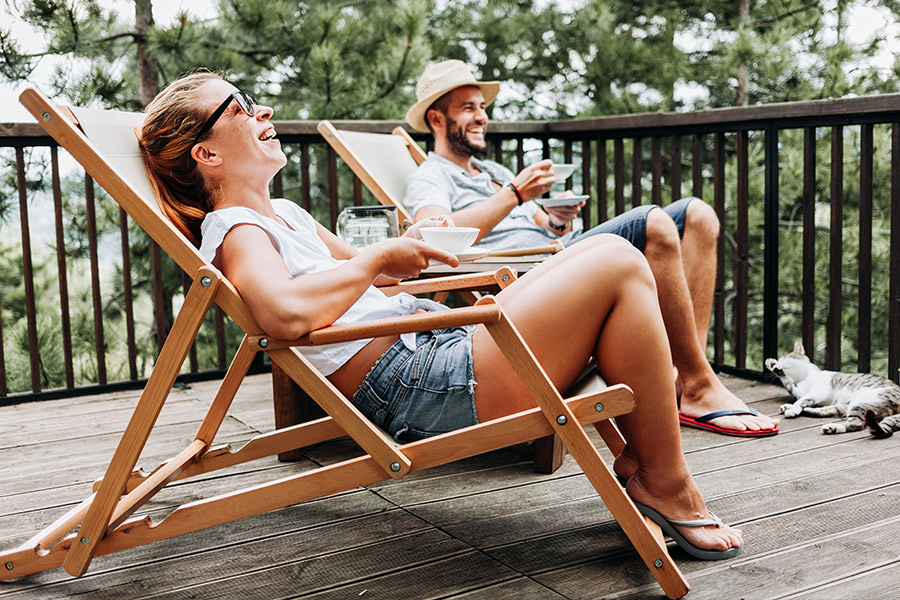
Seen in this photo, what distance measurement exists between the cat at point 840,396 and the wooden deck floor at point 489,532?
7cm

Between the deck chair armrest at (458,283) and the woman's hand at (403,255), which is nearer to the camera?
the woman's hand at (403,255)

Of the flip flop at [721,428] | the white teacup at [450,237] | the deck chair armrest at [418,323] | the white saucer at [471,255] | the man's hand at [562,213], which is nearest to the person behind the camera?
the deck chair armrest at [418,323]

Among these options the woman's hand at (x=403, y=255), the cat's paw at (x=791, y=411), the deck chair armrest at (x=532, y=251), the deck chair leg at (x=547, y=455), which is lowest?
the cat's paw at (x=791, y=411)

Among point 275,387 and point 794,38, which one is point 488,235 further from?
point 794,38

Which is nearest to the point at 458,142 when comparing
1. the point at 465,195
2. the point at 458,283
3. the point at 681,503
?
the point at 465,195

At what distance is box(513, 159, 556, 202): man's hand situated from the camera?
9.12 ft

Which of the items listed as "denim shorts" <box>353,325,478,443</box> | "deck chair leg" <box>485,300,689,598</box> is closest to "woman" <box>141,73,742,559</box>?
"denim shorts" <box>353,325,478,443</box>

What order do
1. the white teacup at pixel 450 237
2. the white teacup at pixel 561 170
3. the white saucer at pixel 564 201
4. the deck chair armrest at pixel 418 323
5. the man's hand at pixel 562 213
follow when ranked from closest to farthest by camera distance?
the deck chair armrest at pixel 418 323 → the white teacup at pixel 450 237 → the white saucer at pixel 564 201 → the white teacup at pixel 561 170 → the man's hand at pixel 562 213

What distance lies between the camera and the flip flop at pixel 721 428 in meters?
2.53

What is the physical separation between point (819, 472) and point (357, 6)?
543 centimetres

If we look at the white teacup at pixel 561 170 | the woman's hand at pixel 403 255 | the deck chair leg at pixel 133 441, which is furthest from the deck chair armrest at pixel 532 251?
the deck chair leg at pixel 133 441

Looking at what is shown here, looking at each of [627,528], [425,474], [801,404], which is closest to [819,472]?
[801,404]

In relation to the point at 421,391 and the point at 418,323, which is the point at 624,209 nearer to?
the point at 421,391

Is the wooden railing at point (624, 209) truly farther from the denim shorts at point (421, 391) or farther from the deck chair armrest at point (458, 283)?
the denim shorts at point (421, 391)
